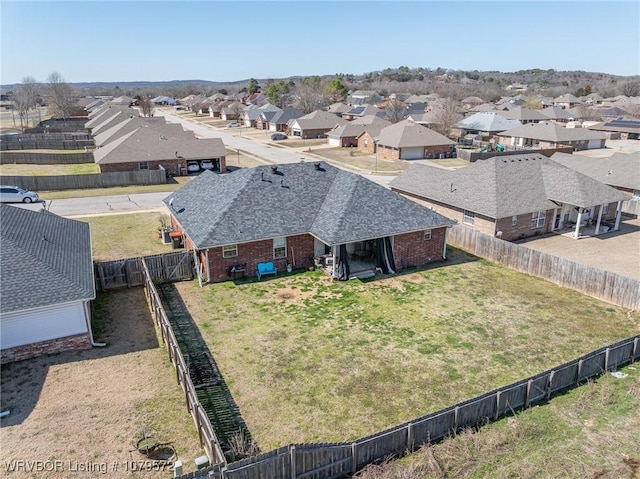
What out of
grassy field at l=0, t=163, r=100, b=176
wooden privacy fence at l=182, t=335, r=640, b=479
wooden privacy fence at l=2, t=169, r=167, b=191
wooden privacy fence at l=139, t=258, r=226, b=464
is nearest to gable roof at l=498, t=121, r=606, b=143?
wooden privacy fence at l=2, t=169, r=167, b=191

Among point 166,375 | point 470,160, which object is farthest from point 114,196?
point 470,160

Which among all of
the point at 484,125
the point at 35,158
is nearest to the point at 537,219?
the point at 484,125

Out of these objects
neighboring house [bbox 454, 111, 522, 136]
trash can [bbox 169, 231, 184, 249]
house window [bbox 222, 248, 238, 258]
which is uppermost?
neighboring house [bbox 454, 111, 522, 136]

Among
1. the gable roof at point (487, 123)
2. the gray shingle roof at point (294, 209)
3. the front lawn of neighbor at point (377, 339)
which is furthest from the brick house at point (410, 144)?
the front lawn of neighbor at point (377, 339)

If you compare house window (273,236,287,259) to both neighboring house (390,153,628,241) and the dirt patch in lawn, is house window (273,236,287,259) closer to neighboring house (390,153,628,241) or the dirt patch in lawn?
the dirt patch in lawn

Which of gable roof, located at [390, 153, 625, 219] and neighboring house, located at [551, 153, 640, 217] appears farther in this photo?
neighboring house, located at [551, 153, 640, 217]

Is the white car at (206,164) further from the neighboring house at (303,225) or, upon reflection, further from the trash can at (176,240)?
the trash can at (176,240)
